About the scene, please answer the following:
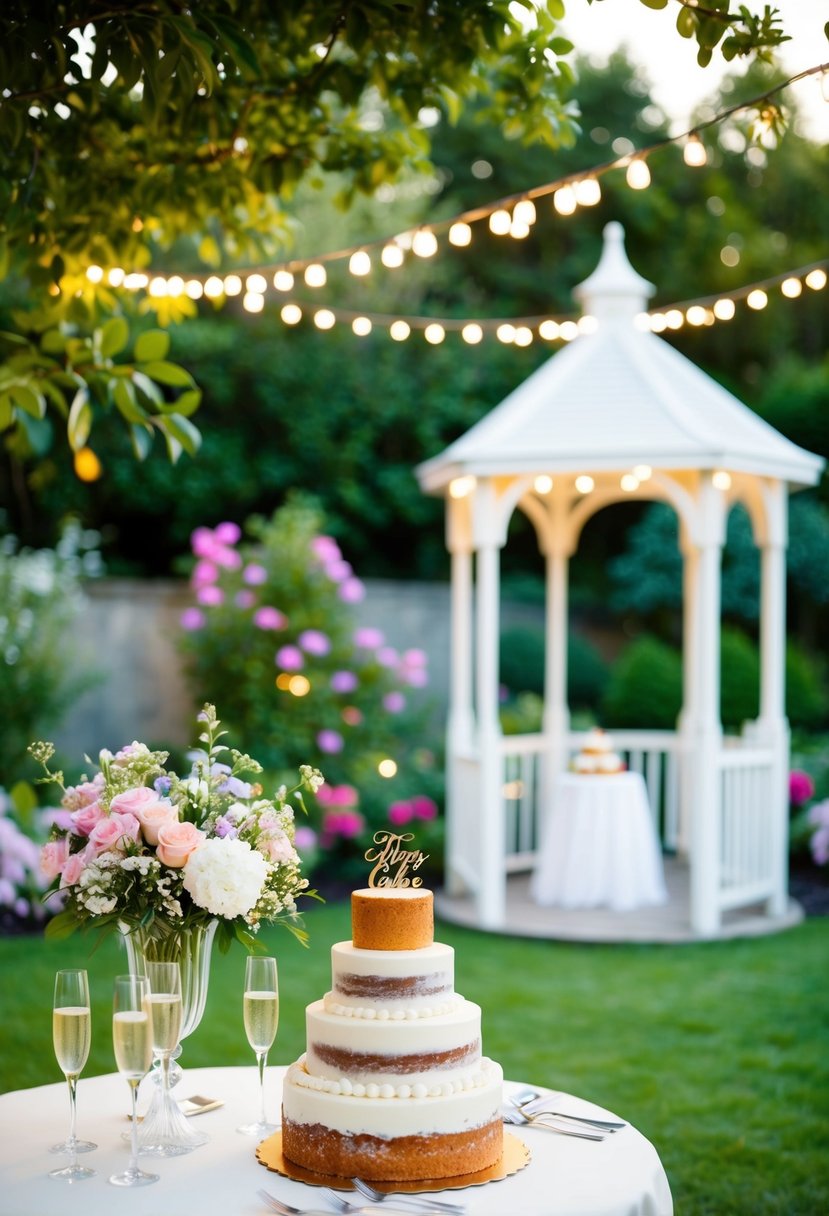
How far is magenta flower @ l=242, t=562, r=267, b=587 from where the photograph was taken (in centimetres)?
957

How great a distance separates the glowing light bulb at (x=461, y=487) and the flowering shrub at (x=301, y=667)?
1.75 meters

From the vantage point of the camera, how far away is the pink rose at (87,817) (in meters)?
2.51

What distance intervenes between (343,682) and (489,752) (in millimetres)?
2084

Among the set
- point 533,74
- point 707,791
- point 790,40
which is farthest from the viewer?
point 707,791

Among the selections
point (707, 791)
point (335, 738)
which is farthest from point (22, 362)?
point (335, 738)

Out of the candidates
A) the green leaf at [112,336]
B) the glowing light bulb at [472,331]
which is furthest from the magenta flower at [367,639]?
the green leaf at [112,336]

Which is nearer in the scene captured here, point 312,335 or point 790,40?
point 790,40

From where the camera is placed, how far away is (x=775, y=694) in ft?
27.0

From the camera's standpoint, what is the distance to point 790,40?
337cm

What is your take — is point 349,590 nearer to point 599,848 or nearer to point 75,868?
point 599,848

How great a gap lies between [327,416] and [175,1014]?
11.2m

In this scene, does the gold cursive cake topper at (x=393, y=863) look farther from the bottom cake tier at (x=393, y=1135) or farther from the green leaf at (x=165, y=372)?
the green leaf at (x=165, y=372)

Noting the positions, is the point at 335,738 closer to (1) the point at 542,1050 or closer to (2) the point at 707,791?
(2) the point at 707,791

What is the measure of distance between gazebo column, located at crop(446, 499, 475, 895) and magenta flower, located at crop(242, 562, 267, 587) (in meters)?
1.61
